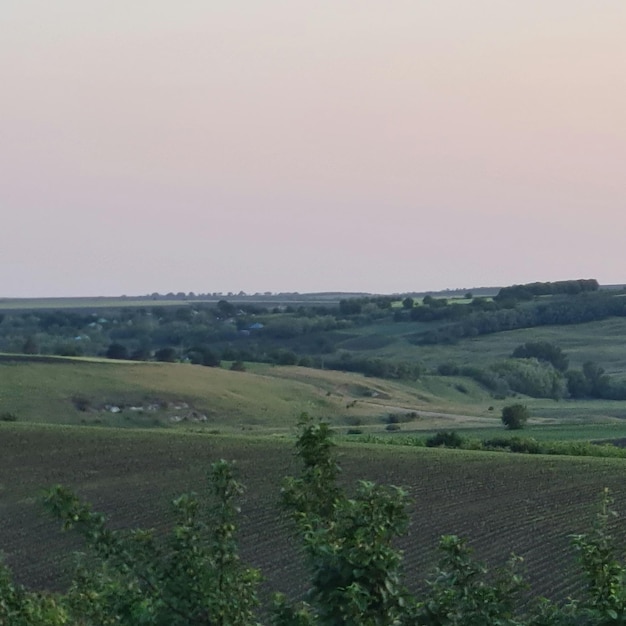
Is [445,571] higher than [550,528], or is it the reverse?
[445,571]

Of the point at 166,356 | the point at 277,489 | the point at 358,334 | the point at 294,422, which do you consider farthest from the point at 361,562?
the point at 358,334

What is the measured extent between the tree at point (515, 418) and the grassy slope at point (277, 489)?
88.6ft

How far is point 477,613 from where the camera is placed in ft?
28.9

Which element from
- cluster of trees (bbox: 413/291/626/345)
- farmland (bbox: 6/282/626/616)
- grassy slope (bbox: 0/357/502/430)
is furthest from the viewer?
cluster of trees (bbox: 413/291/626/345)

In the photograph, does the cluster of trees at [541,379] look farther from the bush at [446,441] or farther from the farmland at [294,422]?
the bush at [446,441]

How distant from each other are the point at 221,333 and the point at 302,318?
991 centimetres

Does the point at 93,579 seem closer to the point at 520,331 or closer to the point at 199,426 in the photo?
the point at 199,426

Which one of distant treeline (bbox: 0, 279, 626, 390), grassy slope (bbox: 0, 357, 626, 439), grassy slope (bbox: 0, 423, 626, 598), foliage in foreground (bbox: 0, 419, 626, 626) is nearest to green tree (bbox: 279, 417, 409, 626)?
foliage in foreground (bbox: 0, 419, 626, 626)

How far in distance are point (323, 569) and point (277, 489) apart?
30.9 meters

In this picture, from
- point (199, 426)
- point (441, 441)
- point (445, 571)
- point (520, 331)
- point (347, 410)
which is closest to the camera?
point (445, 571)

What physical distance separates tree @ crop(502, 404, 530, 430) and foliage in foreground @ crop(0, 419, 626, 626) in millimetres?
67164

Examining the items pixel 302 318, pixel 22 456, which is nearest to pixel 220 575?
pixel 22 456

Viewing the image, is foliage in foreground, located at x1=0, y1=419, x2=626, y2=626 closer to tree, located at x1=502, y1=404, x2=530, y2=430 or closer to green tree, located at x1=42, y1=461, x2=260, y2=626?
green tree, located at x1=42, y1=461, x2=260, y2=626

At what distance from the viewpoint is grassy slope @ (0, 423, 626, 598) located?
95.2 feet
